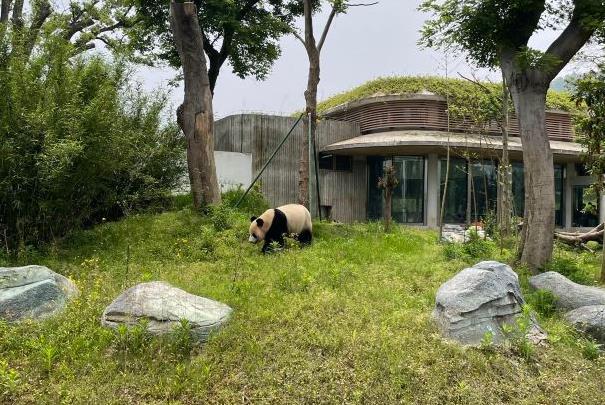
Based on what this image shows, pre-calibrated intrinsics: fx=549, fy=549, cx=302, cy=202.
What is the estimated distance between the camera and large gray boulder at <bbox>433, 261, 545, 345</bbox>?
4875mm

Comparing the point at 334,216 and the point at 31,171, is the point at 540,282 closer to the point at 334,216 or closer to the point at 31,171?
the point at 31,171

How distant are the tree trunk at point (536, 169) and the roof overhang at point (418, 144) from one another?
7036 mm

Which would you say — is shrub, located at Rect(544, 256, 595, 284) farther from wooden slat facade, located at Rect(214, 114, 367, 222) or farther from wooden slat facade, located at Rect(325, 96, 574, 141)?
wooden slat facade, located at Rect(325, 96, 574, 141)

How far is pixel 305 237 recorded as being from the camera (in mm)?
9773

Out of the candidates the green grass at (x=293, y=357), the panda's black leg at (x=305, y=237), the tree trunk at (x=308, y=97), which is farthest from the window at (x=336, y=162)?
the green grass at (x=293, y=357)

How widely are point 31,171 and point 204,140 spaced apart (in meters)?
4.35

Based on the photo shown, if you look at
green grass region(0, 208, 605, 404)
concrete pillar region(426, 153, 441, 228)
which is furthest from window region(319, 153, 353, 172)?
green grass region(0, 208, 605, 404)

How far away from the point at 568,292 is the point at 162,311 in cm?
449

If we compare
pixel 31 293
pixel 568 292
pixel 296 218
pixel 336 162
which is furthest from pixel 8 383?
pixel 336 162

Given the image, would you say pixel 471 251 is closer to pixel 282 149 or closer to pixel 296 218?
pixel 296 218

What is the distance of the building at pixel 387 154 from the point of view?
628 inches

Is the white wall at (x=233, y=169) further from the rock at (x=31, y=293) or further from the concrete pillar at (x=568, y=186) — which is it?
the concrete pillar at (x=568, y=186)

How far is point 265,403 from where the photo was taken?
3.96 metres

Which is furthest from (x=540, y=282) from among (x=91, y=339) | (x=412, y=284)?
(x=91, y=339)
